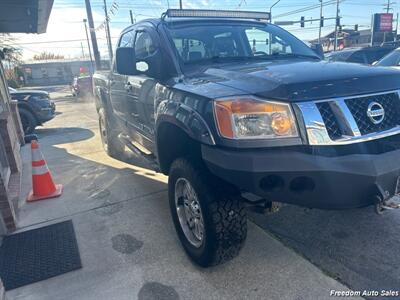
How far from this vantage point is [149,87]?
3.30 metres

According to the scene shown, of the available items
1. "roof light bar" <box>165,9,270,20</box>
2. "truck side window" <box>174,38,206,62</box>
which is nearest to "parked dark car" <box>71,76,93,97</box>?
"roof light bar" <box>165,9,270,20</box>

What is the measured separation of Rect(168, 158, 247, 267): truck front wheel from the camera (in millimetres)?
2311

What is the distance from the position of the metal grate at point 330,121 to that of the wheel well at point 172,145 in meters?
0.97

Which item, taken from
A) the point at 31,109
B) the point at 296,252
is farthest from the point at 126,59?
the point at 31,109

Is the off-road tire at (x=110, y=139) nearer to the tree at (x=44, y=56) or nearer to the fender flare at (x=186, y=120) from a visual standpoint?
the fender flare at (x=186, y=120)

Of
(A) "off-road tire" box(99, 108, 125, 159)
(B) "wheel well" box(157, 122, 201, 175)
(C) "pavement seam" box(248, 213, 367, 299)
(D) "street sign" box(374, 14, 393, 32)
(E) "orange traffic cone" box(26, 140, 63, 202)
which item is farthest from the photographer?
(D) "street sign" box(374, 14, 393, 32)

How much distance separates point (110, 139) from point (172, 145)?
3.30m

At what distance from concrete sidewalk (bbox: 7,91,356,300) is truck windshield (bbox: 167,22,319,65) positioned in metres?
1.70

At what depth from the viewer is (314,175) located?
76.2 inches

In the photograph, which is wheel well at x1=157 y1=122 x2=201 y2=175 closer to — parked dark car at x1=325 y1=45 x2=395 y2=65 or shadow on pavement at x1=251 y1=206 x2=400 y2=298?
shadow on pavement at x1=251 y1=206 x2=400 y2=298

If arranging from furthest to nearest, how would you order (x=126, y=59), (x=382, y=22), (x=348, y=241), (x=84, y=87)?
(x=382, y=22), (x=84, y=87), (x=126, y=59), (x=348, y=241)

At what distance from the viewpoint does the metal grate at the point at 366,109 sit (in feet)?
6.80

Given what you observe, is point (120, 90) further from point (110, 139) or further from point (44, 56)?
point (44, 56)

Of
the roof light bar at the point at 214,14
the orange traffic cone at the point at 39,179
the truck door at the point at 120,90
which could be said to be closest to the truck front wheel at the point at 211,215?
the roof light bar at the point at 214,14
